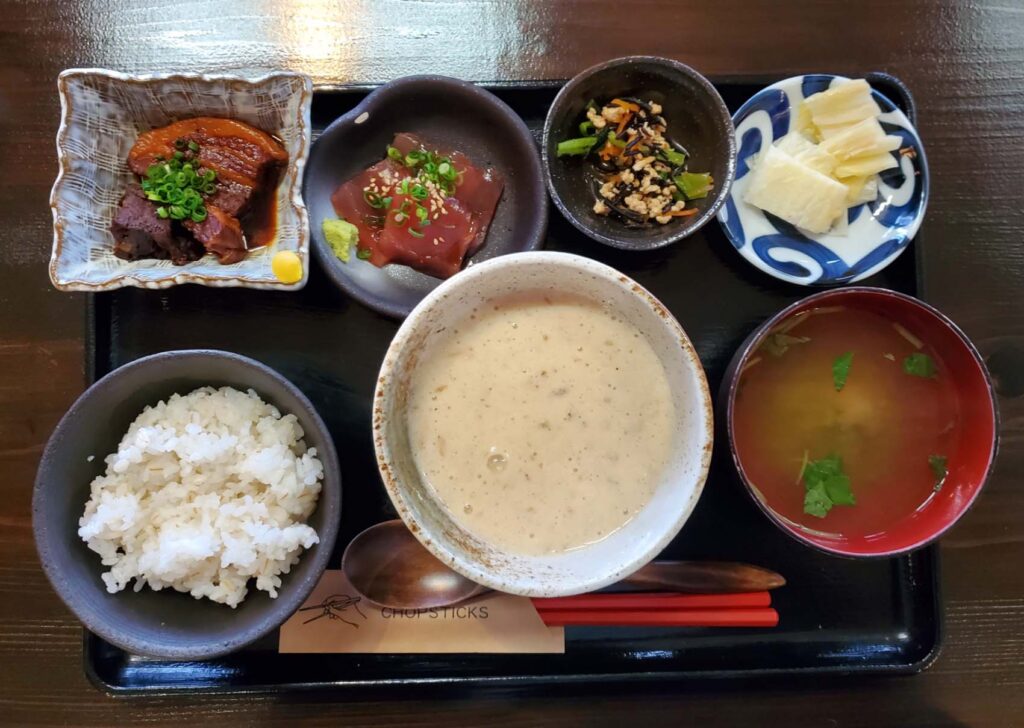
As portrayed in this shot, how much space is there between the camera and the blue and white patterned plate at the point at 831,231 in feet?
6.17

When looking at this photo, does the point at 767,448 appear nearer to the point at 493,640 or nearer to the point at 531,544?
the point at 531,544

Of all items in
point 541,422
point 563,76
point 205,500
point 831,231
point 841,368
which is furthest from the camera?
point 563,76

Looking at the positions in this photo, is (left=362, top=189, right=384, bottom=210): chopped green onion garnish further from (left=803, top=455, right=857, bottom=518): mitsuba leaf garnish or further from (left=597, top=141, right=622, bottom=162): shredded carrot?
(left=803, top=455, right=857, bottom=518): mitsuba leaf garnish

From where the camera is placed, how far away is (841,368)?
5.94ft

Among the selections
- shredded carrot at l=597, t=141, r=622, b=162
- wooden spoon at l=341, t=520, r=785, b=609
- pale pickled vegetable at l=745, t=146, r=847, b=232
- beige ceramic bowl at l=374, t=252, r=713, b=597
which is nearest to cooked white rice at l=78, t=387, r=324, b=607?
wooden spoon at l=341, t=520, r=785, b=609

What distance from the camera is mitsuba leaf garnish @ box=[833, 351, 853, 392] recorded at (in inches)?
71.3

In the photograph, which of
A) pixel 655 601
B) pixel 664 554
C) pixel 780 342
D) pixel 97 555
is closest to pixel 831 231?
pixel 780 342

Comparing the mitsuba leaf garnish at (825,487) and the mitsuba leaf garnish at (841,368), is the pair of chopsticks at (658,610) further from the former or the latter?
the mitsuba leaf garnish at (841,368)

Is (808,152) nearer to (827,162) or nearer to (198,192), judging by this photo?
(827,162)

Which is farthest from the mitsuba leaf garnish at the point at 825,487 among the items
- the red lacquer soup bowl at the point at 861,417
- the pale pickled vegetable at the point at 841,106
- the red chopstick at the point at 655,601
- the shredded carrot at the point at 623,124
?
the shredded carrot at the point at 623,124

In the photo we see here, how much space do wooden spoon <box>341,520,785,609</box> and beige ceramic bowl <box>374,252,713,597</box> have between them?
27 centimetres

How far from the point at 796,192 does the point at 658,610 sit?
3.64 ft

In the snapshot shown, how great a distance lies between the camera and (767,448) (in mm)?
1801

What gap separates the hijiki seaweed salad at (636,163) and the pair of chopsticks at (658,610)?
95 cm
